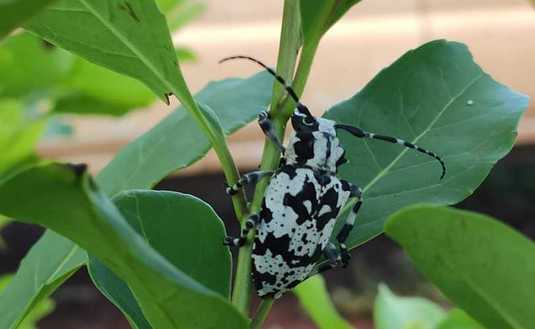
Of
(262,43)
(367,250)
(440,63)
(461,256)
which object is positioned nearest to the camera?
(461,256)

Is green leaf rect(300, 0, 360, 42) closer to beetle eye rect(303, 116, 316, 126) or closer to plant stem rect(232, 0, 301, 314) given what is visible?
plant stem rect(232, 0, 301, 314)

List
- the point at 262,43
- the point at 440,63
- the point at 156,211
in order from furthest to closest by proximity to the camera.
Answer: the point at 262,43, the point at 440,63, the point at 156,211

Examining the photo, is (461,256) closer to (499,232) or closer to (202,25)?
(499,232)

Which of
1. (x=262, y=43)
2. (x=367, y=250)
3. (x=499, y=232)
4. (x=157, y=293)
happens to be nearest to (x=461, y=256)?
(x=499, y=232)

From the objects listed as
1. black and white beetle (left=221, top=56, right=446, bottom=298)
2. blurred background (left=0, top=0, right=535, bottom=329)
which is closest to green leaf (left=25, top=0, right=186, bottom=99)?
black and white beetle (left=221, top=56, right=446, bottom=298)

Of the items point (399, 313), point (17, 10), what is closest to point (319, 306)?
point (399, 313)

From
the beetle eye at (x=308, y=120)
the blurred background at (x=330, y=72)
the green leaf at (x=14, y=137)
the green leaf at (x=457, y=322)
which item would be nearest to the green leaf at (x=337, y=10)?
the beetle eye at (x=308, y=120)
